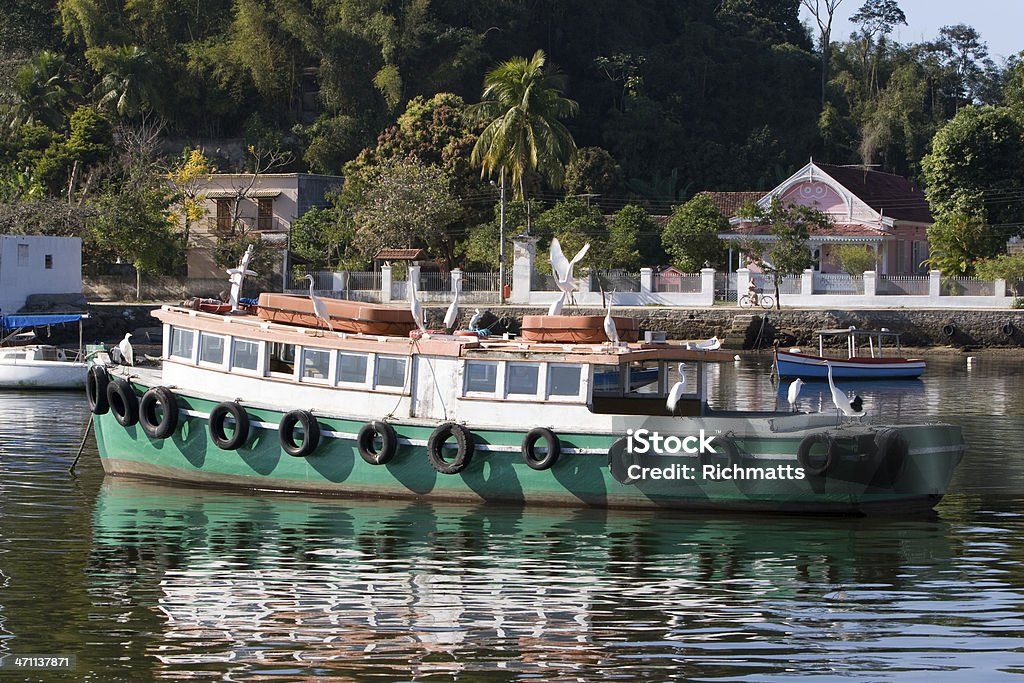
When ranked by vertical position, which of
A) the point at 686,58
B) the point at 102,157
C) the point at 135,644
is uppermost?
the point at 686,58

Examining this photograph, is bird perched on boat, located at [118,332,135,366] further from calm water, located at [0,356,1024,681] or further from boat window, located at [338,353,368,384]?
boat window, located at [338,353,368,384]

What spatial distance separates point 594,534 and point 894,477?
4.42 metres

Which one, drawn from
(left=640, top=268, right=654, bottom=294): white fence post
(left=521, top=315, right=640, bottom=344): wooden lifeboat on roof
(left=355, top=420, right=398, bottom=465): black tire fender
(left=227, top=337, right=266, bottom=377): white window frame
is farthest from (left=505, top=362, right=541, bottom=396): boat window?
(left=640, top=268, right=654, bottom=294): white fence post

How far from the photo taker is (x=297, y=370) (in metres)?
21.9

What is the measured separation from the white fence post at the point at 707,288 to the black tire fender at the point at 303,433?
1582 inches

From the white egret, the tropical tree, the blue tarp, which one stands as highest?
the tropical tree

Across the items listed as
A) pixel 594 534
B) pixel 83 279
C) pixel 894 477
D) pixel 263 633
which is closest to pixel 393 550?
pixel 594 534

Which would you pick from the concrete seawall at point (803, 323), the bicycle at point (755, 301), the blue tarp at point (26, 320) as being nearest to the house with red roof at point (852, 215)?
the bicycle at point (755, 301)

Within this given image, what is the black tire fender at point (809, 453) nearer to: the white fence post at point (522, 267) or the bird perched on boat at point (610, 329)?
the bird perched on boat at point (610, 329)

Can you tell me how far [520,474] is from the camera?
20.8 meters

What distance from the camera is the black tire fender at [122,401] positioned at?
75.5 ft

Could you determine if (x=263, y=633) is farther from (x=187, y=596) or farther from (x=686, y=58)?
(x=686, y=58)

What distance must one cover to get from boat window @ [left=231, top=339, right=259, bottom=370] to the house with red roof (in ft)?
149

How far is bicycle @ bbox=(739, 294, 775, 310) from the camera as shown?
59812mm
